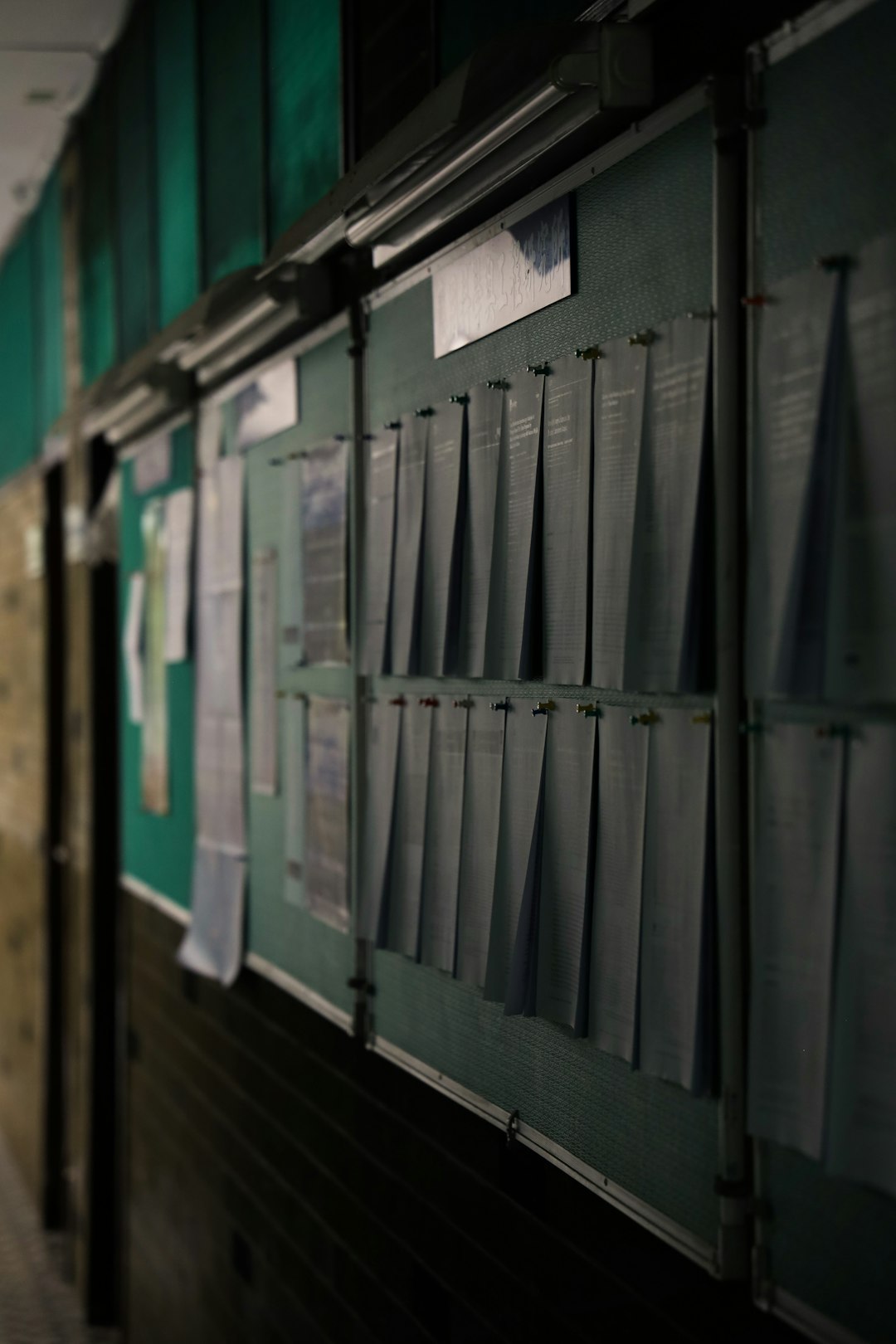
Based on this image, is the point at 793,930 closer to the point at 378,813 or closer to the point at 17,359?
the point at 378,813

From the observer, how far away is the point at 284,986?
9.80ft

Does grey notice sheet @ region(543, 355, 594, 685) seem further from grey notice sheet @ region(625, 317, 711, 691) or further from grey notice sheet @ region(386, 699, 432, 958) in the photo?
grey notice sheet @ region(386, 699, 432, 958)

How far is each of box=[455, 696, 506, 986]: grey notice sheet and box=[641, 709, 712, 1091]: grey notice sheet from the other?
0.41 m

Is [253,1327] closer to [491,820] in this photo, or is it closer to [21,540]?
[491,820]

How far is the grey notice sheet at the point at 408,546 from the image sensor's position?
2.24 m

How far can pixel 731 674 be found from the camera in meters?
1.47

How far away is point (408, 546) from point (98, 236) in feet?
9.96

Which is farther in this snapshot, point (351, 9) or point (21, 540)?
point (21, 540)

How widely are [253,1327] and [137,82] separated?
3373 millimetres

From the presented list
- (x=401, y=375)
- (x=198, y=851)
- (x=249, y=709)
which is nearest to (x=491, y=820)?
(x=401, y=375)

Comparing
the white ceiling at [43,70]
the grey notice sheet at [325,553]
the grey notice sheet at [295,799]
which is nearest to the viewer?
the grey notice sheet at [325,553]

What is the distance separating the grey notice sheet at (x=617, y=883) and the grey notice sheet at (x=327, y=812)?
97 centimetres

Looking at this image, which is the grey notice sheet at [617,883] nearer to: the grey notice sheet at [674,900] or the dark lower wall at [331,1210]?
the grey notice sheet at [674,900]

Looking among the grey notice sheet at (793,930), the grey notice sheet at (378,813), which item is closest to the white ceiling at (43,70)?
the grey notice sheet at (378,813)
